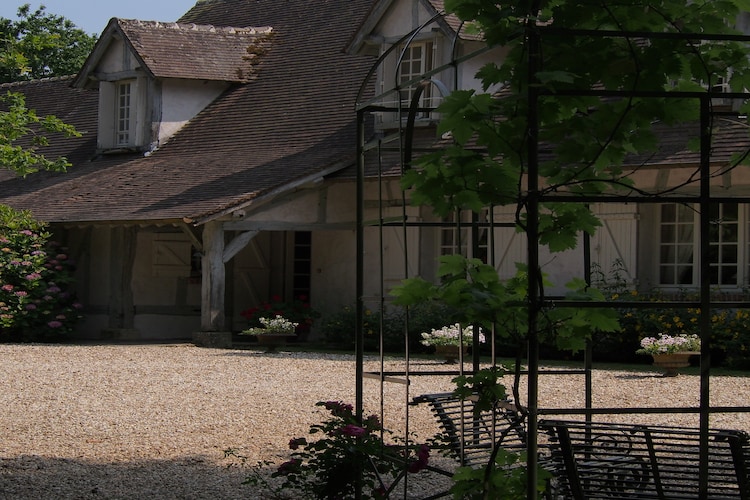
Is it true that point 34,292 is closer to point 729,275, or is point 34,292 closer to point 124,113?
point 124,113

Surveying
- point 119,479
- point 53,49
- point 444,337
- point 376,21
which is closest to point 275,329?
point 444,337

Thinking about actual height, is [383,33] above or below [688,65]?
above

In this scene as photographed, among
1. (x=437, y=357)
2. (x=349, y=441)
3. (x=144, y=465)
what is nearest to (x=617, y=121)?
(x=349, y=441)

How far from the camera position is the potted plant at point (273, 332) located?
16.4 m

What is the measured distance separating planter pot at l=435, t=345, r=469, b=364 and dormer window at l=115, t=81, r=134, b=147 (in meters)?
8.54

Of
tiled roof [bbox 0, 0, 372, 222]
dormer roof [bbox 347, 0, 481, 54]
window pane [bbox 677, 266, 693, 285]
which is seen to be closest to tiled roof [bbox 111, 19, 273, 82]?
tiled roof [bbox 0, 0, 372, 222]

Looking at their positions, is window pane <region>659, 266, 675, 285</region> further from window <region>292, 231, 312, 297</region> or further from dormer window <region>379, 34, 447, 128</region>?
window <region>292, 231, 312, 297</region>

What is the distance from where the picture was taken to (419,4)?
1731 cm

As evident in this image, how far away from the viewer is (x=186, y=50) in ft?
67.7

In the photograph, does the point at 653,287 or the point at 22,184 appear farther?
the point at 22,184

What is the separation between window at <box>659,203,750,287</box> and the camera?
48.9ft

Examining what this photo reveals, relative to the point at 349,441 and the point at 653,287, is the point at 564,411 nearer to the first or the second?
the point at 349,441

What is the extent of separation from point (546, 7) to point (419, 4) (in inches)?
514

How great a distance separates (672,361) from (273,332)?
563 cm
